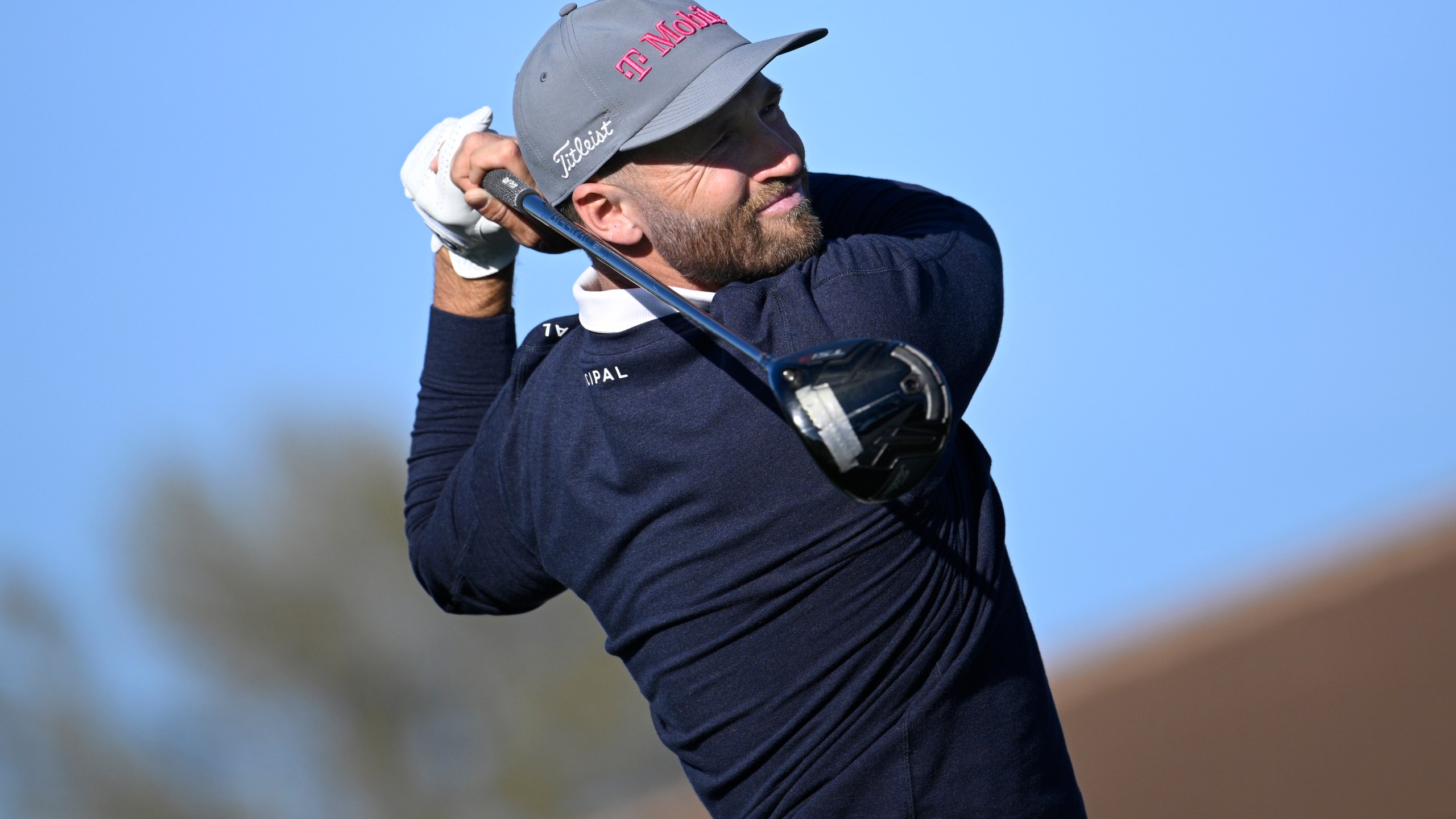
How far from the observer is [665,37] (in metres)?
2.92

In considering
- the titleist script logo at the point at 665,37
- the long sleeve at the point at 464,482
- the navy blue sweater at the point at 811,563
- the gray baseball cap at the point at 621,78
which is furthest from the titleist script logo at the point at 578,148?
the long sleeve at the point at 464,482

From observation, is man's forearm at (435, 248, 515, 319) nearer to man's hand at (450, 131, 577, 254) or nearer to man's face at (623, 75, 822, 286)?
man's hand at (450, 131, 577, 254)

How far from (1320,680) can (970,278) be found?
13345mm

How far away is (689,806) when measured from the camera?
1652 cm

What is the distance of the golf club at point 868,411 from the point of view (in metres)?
2.19

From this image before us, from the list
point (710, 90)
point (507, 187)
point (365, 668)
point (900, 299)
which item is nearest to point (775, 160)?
point (710, 90)

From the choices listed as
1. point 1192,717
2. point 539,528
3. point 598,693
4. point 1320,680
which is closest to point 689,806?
point 598,693

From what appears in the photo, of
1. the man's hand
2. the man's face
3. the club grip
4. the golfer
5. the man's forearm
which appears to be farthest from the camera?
the man's forearm

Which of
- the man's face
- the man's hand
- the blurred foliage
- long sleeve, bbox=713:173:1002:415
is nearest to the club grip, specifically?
the man's hand

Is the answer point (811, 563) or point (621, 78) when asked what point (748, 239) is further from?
point (811, 563)

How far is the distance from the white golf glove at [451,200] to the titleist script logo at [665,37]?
0.62m

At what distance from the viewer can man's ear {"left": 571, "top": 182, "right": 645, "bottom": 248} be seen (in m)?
2.99

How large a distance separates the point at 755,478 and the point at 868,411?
23.1 inches

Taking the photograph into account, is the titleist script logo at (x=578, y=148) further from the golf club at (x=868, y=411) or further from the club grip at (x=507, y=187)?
the golf club at (x=868, y=411)
